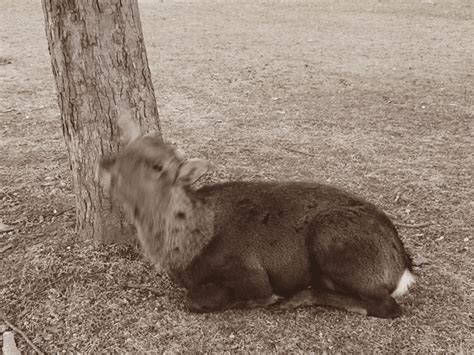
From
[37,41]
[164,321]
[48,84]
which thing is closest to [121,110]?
[164,321]

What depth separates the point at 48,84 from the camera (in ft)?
34.1

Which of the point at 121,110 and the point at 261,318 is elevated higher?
the point at 121,110

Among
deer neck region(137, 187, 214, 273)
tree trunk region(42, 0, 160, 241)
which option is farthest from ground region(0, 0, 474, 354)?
tree trunk region(42, 0, 160, 241)

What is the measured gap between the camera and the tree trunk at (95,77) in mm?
4336

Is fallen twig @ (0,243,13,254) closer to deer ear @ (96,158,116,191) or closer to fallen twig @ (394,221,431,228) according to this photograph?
deer ear @ (96,158,116,191)

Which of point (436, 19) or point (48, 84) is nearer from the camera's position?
point (48, 84)

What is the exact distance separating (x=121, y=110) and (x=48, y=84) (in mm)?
6462

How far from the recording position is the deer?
4238 millimetres

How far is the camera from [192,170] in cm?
388

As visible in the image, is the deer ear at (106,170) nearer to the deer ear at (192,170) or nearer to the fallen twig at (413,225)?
the deer ear at (192,170)

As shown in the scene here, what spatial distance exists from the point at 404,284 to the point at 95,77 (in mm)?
3113

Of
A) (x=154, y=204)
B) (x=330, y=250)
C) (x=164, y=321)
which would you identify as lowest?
(x=164, y=321)

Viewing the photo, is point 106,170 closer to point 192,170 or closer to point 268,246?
point 192,170

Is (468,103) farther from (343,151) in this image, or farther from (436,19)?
(436,19)
